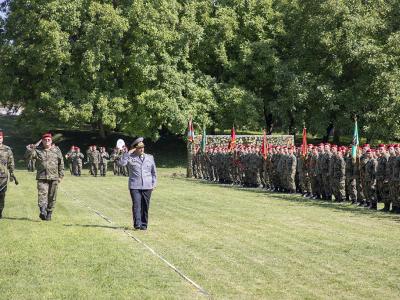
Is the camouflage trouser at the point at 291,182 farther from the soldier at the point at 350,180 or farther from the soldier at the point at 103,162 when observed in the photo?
the soldier at the point at 103,162

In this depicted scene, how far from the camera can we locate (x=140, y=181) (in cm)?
1453

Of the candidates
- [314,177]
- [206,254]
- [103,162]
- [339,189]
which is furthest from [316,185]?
[103,162]

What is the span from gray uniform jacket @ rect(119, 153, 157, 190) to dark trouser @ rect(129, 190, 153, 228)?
0.12 m

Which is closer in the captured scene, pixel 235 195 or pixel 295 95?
pixel 235 195

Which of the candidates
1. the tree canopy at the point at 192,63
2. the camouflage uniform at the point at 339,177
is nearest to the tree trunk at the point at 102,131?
the tree canopy at the point at 192,63

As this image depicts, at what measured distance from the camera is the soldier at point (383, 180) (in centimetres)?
2022

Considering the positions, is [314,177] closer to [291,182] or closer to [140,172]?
[291,182]

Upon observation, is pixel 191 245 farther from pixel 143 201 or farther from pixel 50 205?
pixel 50 205

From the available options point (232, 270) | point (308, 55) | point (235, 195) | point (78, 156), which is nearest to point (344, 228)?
point (232, 270)

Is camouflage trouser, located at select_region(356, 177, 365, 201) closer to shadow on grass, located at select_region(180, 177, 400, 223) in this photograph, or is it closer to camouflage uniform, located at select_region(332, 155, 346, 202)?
shadow on grass, located at select_region(180, 177, 400, 223)

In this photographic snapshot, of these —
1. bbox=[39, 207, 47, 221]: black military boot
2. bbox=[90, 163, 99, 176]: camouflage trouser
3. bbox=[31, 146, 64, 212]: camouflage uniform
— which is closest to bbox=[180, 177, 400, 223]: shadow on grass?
bbox=[31, 146, 64, 212]: camouflage uniform

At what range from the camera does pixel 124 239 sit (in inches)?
515

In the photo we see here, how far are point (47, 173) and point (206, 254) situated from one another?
5849 millimetres

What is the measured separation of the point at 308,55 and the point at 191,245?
4099 cm
